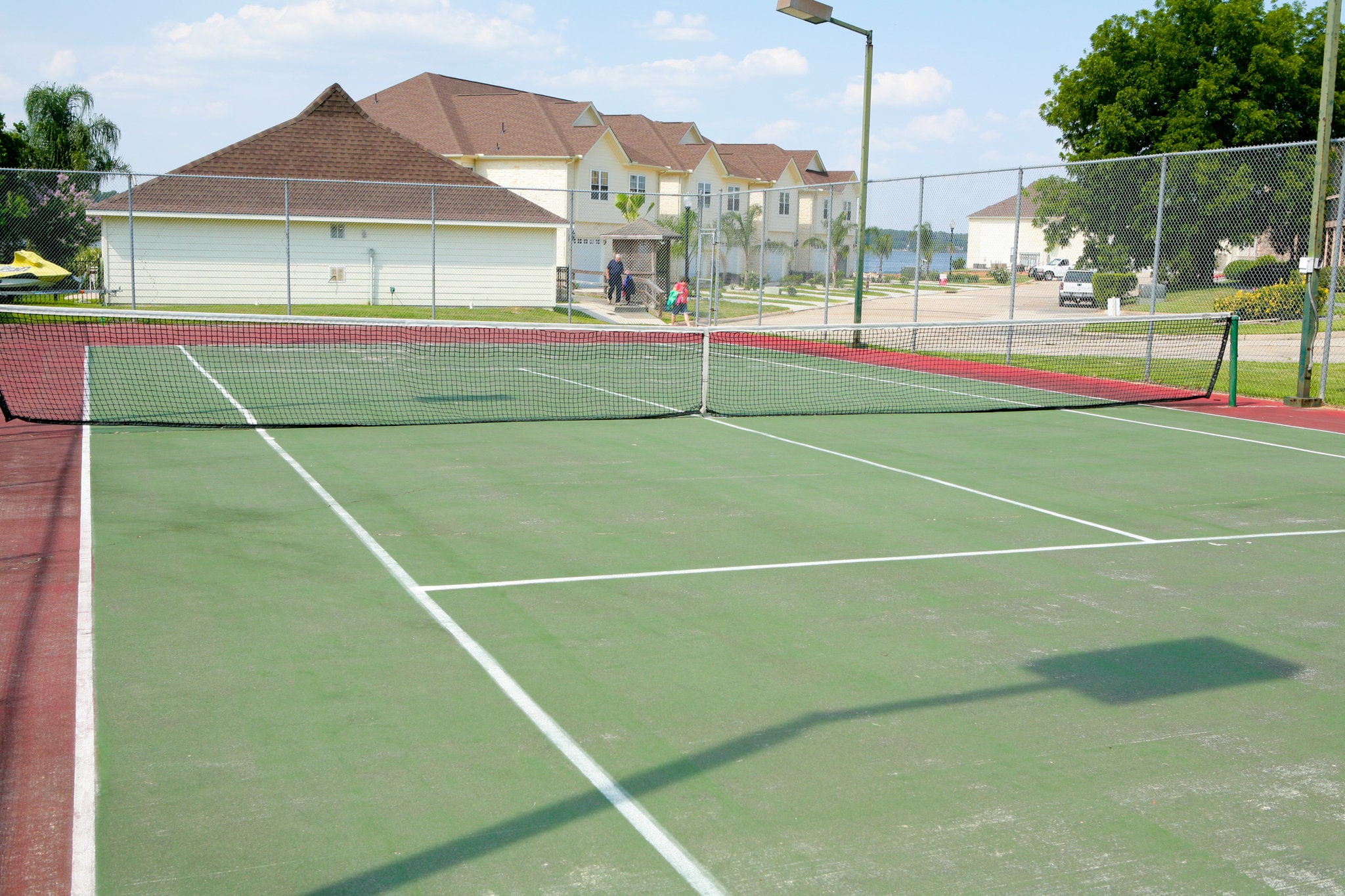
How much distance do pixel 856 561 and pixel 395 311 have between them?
88.5 ft

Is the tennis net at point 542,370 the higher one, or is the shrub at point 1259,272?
the shrub at point 1259,272

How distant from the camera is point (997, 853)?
398 cm

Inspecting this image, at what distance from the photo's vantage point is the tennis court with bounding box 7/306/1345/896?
3.98 m

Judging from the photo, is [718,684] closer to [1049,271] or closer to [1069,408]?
[1069,408]

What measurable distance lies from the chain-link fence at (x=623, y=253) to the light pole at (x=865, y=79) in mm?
516

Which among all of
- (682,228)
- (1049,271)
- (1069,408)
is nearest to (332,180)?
(682,228)

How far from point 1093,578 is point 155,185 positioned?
33613 mm

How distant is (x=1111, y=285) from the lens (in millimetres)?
21078

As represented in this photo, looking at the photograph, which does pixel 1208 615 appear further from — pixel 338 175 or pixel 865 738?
pixel 338 175

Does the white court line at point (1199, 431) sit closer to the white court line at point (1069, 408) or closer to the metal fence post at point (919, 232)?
the white court line at point (1069, 408)

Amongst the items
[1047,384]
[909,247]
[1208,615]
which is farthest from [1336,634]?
[909,247]

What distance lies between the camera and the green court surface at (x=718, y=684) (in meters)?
3.95

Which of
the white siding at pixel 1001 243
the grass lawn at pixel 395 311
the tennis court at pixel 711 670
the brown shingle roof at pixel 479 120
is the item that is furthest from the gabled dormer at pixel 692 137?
the tennis court at pixel 711 670

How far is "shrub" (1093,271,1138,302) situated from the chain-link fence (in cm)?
6
